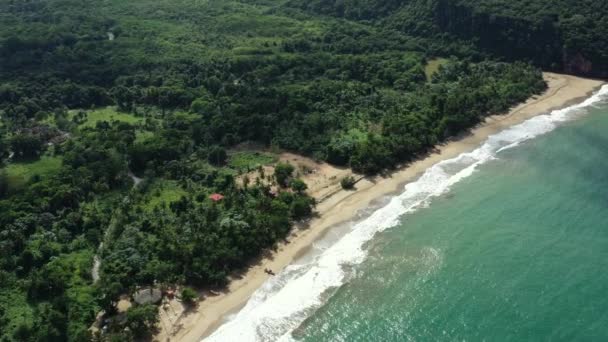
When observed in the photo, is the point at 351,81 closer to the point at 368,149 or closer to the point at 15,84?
the point at 368,149

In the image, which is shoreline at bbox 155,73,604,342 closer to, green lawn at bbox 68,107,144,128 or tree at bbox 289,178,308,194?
tree at bbox 289,178,308,194

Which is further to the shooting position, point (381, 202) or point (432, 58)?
point (432, 58)

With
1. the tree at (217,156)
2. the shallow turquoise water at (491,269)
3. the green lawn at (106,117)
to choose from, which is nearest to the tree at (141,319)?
the shallow turquoise water at (491,269)

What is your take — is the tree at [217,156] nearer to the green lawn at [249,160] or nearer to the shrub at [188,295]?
the green lawn at [249,160]

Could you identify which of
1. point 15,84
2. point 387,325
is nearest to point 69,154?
point 15,84


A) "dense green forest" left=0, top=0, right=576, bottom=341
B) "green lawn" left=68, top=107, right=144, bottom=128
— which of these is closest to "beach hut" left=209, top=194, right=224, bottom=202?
"dense green forest" left=0, top=0, right=576, bottom=341

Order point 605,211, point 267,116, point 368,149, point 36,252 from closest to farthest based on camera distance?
point 36,252
point 605,211
point 368,149
point 267,116
